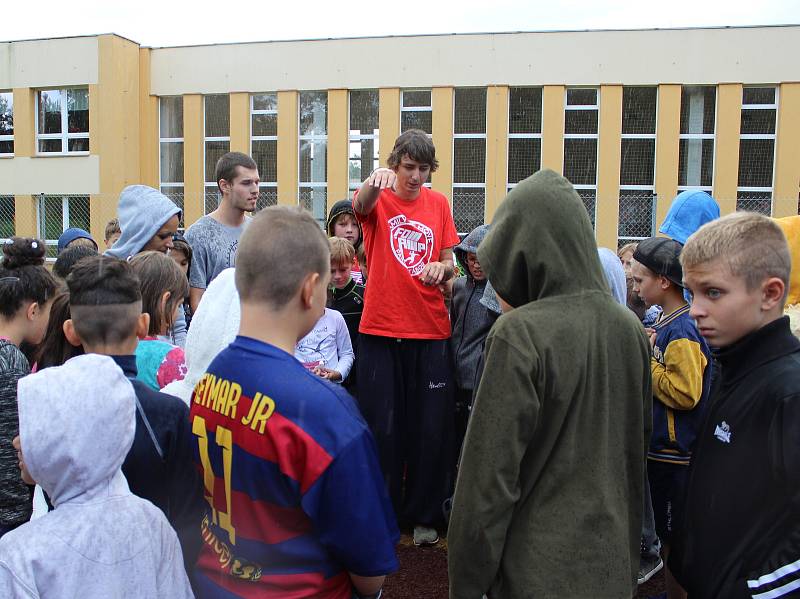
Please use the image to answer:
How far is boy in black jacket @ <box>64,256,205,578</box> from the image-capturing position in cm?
197

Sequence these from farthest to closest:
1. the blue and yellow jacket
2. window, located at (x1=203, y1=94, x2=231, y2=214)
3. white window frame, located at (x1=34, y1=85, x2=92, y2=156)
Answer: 1. white window frame, located at (x1=34, y1=85, x2=92, y2=156)
2. window, located at (x1=203, y1=94, x2=231, y2=214)
3. the blue and yellow jacket

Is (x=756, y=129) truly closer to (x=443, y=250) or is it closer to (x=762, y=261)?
(x=443, y=250)

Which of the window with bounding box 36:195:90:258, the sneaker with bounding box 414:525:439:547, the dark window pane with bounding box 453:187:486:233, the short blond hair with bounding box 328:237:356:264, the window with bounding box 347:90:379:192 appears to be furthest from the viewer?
the window with bounding box 36:195:90:258

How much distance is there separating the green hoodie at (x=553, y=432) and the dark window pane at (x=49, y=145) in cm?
2422

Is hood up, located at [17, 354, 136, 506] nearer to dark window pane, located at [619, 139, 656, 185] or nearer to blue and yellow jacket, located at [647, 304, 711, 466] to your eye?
blue and yellow jacket, located at [647, 304, 711, 466]

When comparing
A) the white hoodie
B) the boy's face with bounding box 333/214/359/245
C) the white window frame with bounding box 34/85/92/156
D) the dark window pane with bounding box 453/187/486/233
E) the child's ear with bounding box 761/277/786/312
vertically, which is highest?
the white window frame with bounding box 34/85/92/156

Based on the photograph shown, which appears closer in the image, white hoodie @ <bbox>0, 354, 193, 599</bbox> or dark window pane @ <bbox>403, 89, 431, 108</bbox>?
white hoodie @ <bbox>0, 354, 193, 599</bbox>

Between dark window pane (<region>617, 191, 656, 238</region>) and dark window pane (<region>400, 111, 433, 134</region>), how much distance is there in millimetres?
6243

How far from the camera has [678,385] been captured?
3016 millimetres

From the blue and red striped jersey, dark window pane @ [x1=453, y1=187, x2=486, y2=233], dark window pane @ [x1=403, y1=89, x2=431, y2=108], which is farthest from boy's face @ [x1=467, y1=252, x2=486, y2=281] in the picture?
dark window pane @ [x1=403, y1=89, x2=431, y2=108]

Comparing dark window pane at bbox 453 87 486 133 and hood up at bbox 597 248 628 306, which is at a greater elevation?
dark window pane at bbox 453 87 486 133

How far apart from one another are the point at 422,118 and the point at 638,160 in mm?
6630

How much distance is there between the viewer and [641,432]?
2.02 meters

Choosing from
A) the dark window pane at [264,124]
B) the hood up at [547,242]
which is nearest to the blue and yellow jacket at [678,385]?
the hood up at [547,242]
